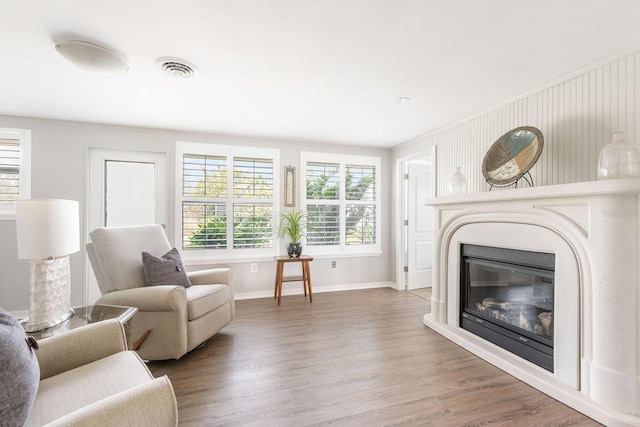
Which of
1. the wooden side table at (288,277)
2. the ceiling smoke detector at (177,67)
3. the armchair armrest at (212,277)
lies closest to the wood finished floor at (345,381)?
the armchair armrest at (212,277)

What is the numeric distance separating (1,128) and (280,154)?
3096mm

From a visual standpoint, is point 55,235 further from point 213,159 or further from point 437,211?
point 437,211

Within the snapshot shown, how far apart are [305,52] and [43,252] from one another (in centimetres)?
196

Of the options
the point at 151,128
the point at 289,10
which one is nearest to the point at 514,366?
the point at 289,10

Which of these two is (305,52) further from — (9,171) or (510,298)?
(9,171)

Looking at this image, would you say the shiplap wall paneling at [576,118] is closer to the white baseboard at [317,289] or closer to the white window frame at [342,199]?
the white window frame at [342,199]

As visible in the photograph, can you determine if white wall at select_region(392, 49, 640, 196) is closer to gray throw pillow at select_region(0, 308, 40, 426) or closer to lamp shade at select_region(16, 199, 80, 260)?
gray throw pillow at select_region(0, 308, 40, 426)

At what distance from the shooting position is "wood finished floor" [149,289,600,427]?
1.55 meters

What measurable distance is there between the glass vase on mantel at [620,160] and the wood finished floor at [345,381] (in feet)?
4.58

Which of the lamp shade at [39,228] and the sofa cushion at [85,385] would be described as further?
the lamp shade at [39,228]

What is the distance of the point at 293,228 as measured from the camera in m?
3.84

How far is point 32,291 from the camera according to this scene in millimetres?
1527

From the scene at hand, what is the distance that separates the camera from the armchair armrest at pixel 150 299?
2.05m

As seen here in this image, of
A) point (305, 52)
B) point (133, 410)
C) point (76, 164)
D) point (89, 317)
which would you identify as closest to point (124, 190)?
point (76, 164)
